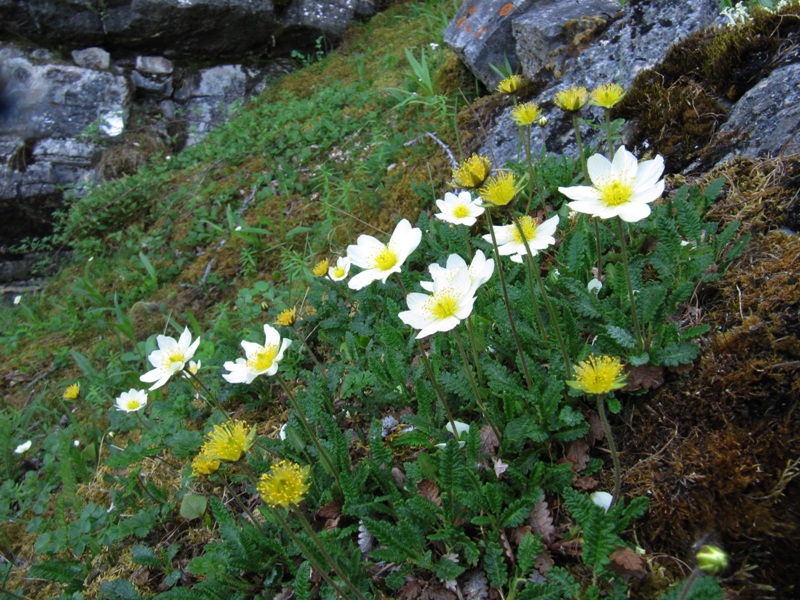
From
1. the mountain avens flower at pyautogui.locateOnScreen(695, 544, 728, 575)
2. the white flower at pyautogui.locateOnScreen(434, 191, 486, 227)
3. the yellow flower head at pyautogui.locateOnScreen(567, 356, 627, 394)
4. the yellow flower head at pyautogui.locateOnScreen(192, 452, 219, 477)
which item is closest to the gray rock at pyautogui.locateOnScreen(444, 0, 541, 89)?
the white flower at pyautogui.locateOnScreen(434, 191, 486, 227)

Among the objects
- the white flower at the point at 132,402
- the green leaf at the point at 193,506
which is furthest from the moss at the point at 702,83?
the white flower at the point at 132,402

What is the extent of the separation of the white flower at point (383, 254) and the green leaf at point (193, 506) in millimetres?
1117

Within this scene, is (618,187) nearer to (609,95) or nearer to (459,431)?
(609,95)

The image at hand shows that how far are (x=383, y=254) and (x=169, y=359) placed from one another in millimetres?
984

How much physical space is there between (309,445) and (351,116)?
365 centimetres

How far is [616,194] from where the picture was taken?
1505 millimetres

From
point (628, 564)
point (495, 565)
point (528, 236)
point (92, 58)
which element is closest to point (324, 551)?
point (495, 565)

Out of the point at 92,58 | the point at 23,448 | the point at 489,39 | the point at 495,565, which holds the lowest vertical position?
the point at 23,448

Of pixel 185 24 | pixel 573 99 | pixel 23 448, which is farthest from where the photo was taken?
pixel 185 24

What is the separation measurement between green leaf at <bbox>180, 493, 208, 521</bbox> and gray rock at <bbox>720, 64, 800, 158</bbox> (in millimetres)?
2605

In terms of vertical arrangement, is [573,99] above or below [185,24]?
above

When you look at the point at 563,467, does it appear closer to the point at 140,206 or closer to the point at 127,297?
the point at 127,297

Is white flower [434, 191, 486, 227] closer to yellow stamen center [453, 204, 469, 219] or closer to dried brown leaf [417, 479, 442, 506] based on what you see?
yellow stamen center [453, 204, 469, 219]

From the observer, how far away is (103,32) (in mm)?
7383
